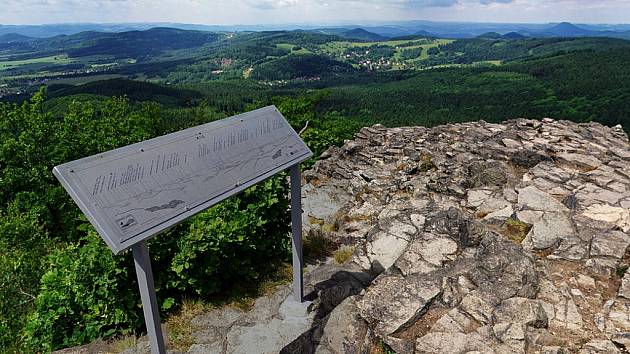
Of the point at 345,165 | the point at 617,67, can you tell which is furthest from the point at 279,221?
the point at 617,67

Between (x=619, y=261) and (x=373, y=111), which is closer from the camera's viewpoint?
(x=619, y=261)

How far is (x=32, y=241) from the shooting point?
13766 mm

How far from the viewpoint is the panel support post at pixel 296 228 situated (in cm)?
747

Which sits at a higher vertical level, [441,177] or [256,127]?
[256,127]

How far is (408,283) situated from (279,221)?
3615 millimetres

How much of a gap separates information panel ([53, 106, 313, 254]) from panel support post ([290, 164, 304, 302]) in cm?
76

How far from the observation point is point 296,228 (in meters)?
7.68

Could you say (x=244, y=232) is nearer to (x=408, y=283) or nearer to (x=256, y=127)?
(x=256, y=127)

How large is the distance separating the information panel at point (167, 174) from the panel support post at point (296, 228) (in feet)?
2.49

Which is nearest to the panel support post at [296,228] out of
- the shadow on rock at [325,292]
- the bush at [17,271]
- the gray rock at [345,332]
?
the shadow on rock at [325,292]

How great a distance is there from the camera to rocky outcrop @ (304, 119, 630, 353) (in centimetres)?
633

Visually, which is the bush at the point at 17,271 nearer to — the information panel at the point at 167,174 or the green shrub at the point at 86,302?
the green shrub at the point at 86,302

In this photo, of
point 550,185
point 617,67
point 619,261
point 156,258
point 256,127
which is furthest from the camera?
point 617,67

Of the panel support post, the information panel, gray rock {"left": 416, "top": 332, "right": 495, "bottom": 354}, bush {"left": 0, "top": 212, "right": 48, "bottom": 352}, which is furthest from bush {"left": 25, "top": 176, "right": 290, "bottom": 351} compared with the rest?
gray rock {"left": 416, "top": 332, "right": 495, "bottom": 354}
